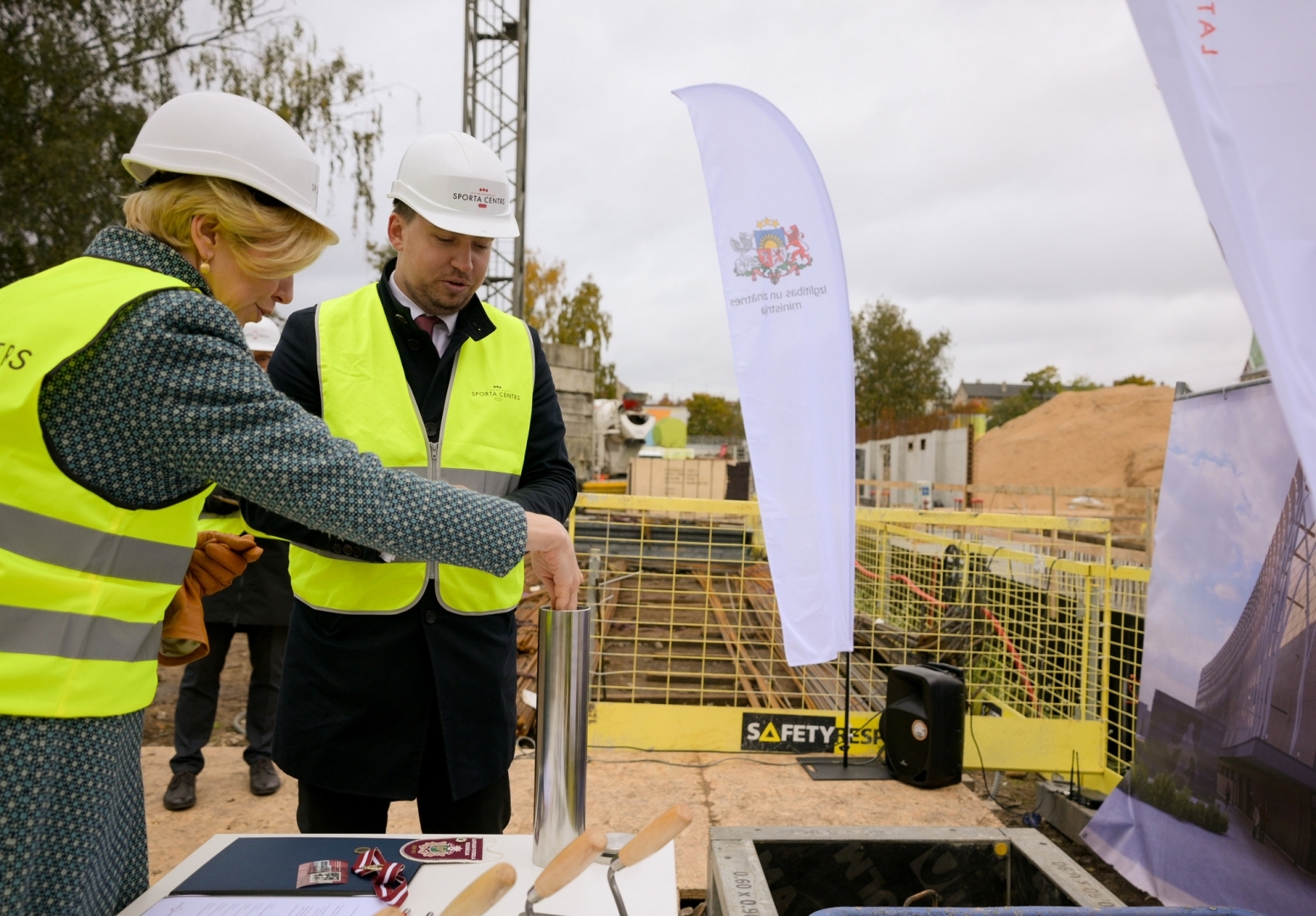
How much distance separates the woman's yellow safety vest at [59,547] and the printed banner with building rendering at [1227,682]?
2828 mm

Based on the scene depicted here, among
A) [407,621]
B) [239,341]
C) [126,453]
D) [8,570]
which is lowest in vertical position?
[407,621]

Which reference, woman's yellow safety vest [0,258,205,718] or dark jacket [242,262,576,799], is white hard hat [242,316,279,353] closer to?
dark jacket [242,262,576,799]

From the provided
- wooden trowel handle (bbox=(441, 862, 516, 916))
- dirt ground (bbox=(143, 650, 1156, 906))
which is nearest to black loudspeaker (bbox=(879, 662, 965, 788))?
dirt ground (bbox=(143, 650, 1156, 906))

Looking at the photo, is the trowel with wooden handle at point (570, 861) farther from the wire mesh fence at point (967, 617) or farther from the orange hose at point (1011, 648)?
the orange hose at point (1011, 648)

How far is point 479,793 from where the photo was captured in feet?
5.97

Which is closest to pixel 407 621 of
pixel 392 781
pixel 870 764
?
pixel 392 781

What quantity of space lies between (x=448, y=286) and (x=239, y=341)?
86 centimetres

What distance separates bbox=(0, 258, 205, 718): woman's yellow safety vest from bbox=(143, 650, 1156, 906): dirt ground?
2.58m

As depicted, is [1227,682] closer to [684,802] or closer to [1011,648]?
[684,802]

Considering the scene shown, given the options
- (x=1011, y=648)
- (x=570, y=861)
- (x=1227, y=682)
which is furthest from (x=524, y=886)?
(x=1011, y=648)

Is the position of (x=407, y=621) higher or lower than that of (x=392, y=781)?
higher

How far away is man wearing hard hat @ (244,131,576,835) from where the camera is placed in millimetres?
1719

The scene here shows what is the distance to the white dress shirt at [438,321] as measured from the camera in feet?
6.32

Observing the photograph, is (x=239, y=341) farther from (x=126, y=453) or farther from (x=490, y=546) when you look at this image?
(x=490, y=546)
